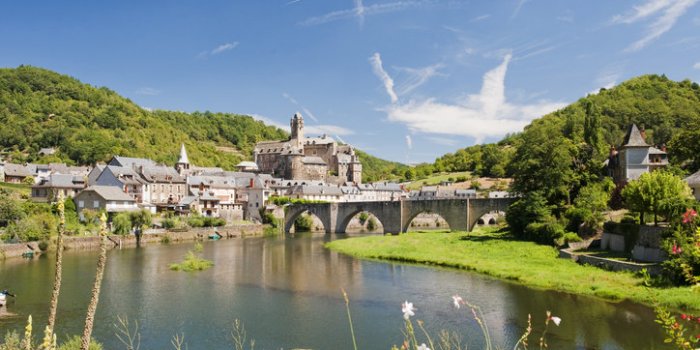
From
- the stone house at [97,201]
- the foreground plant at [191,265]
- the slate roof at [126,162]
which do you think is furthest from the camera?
the slate roof at [126,162]

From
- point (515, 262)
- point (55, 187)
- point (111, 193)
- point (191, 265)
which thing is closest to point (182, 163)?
point (55, 187)

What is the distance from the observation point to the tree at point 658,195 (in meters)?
26.9

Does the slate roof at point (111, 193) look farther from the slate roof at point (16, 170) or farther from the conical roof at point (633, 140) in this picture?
the conical roof at point (633, 140)

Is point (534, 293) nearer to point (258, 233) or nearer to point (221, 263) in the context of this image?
point (221, 263)

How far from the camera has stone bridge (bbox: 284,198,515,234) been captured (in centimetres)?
5100

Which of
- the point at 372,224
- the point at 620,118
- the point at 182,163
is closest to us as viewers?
the point at 372,224

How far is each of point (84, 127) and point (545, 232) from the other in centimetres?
9665

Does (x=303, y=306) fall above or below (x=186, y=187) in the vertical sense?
below

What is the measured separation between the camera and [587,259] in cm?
2947

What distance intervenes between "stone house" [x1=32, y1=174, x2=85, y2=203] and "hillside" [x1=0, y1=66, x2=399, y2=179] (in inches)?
1101

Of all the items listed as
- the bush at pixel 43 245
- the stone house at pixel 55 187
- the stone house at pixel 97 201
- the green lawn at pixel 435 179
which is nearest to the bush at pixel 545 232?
the bush at pixel 43 245

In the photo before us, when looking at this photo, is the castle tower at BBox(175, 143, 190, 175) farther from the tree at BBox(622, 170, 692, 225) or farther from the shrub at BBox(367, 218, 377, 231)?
the tree at BBox(622, 170, 692, 225)

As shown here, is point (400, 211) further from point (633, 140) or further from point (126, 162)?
point (126, 162)

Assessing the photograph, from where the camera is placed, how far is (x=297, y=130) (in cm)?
11788
